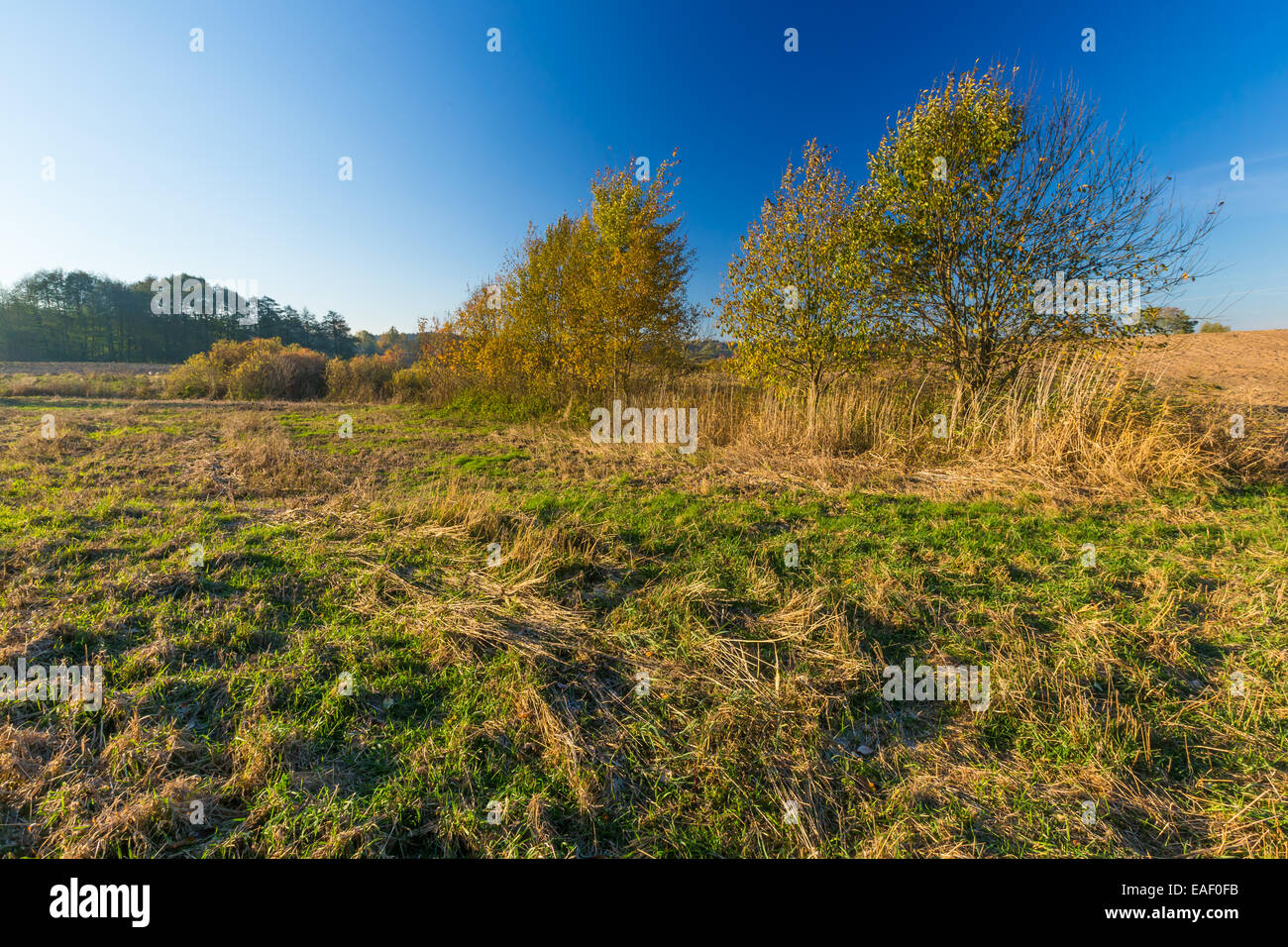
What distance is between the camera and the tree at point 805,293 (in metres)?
9.56

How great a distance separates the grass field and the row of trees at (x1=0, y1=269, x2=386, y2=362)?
135ft

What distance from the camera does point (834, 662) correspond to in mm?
2949

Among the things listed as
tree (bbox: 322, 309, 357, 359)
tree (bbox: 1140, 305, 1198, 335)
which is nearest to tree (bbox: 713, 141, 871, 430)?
tree (bbox: 1140, 305, 1198, 335)

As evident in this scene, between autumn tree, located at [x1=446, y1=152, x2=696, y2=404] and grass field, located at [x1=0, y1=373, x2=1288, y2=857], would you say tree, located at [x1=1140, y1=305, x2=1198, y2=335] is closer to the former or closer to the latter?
grass field, located at [x1=0, y1=373, x2=1288, y2=857]

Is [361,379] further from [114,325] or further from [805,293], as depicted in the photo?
[114,325]

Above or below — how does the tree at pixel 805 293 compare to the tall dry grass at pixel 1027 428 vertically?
above

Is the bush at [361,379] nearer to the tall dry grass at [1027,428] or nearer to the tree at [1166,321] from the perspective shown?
the tall dry grass at [1027,428]

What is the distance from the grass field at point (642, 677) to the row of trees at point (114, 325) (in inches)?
1618

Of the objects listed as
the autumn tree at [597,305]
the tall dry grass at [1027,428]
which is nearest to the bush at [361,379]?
the autumn tree at [597,305]

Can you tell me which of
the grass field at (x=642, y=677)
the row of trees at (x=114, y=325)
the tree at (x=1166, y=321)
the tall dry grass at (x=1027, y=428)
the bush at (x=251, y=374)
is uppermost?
the row of trees at (x=114, y=325)

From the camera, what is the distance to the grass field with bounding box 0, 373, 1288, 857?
192 cm
